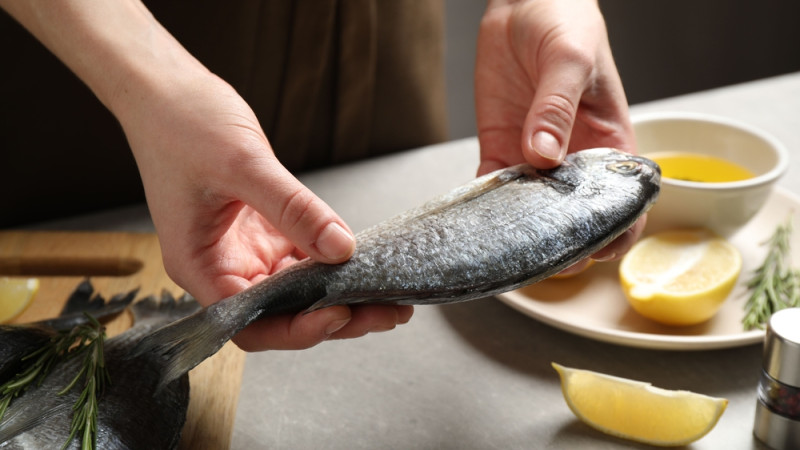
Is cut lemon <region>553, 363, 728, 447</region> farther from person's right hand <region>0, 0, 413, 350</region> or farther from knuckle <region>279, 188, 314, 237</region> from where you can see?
knuckle <region>279, 188, 314, 237</region>

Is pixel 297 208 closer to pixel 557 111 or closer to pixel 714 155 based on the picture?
pixel 557 111

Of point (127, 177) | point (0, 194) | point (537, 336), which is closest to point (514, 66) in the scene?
point (537, 336)

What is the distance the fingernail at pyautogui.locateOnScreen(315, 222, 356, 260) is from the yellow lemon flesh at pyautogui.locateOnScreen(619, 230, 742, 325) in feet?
1.90

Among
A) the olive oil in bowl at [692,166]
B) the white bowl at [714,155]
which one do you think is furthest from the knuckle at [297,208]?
the olive oil in bowl at [692,166]

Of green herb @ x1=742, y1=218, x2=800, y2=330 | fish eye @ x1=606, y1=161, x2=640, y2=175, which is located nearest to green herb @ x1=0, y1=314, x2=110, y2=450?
fish eye @ x1=606, y1=161, x2=640, y2=175

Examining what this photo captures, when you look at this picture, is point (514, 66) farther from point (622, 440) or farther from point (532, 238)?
point (622, 440)

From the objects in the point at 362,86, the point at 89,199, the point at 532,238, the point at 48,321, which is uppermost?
the point at 532,238

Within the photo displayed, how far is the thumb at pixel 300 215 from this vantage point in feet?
3.32

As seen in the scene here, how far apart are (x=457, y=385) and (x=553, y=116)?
0.47m

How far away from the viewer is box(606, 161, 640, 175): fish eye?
1191 millimetres

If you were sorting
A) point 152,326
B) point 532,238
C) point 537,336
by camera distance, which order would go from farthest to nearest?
point 537,336 < point 152,326 < point 532,238

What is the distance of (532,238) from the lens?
41.5 inches

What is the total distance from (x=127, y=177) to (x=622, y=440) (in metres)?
1.31

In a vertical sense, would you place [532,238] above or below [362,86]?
above
